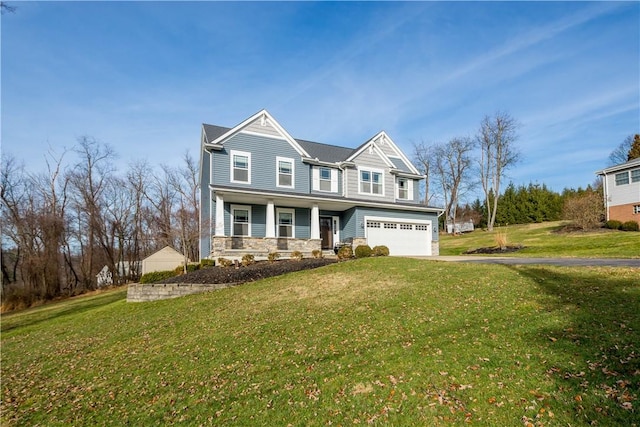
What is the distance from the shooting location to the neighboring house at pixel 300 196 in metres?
18.1

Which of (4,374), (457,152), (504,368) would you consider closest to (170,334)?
(4,374)

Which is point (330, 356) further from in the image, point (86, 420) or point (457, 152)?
point (457, 152)

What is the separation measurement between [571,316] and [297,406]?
16.7 ft

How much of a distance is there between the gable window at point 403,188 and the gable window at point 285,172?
8.03m

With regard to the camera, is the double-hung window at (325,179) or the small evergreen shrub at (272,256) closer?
the small evergreen shrub at (272,256)

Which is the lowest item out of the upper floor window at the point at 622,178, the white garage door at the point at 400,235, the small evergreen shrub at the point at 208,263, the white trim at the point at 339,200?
the small evergreen shrub at the point at 208,263

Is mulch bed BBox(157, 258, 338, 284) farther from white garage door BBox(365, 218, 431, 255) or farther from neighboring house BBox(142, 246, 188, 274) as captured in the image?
neighboring house BBox(142, 246, 188, 274)

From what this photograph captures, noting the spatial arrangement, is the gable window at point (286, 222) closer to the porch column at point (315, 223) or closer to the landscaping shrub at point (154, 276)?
the porch column at point (315, 223)

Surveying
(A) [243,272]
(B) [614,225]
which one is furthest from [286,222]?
(B) [614,225]

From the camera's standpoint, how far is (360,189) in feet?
71.4

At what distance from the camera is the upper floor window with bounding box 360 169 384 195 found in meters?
21.9

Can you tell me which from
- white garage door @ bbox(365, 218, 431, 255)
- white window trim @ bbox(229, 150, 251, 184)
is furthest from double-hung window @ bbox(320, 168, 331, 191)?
white window trim @ bbox(229, 150, 251, 184)

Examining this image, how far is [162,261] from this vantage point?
26203 mm

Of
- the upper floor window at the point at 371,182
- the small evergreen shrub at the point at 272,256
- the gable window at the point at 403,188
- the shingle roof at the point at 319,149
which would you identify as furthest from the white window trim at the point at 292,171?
the gable window at the point at 403,188
